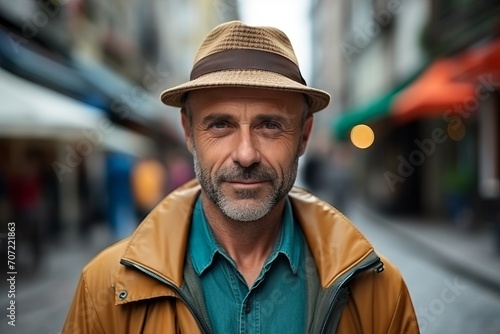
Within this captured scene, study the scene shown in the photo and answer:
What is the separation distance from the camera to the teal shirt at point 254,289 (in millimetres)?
1951

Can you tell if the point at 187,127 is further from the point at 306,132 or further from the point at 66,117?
the point at 66,117

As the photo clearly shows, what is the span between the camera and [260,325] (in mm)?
1946

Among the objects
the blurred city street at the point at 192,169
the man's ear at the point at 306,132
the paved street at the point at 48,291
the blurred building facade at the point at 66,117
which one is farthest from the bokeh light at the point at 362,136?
the man's ear at the point at 306,132

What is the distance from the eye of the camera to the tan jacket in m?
1.90

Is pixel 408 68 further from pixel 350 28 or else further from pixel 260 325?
pixel 260 325

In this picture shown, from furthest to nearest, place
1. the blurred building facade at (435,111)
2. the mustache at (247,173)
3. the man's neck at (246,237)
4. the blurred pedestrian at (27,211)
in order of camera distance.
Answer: the blurred building facade at (435,111) → the blurred pedestrian at (27,211) → the man's neck at (246,237) → the mustache at (247,173)

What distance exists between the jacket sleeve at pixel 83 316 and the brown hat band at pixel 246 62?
2.77 feet

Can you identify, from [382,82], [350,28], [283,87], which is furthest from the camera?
[350,28]

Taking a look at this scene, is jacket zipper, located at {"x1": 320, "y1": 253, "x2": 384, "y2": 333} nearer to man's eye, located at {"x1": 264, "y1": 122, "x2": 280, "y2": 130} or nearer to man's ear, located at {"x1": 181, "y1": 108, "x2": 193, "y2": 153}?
man's eye, located at {"x1": 264, "y1": 122, "x2": 280, "y2": 130}

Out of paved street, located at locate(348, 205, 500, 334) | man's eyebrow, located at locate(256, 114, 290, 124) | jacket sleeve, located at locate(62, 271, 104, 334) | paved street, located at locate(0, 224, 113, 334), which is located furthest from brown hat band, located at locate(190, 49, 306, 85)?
paved street, located at locate(348, 205, 500, 334)

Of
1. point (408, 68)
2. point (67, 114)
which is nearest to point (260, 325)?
point (67, 114)

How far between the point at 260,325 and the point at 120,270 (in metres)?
0.50

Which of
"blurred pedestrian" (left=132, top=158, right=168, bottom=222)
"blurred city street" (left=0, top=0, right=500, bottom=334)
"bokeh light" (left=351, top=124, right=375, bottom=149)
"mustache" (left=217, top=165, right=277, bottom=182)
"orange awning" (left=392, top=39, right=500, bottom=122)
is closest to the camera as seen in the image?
"mustache" (left=217, top=165, right=277, bottom=182)

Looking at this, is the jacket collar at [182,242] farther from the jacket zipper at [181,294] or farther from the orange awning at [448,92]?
the orange awning at [448,92]
